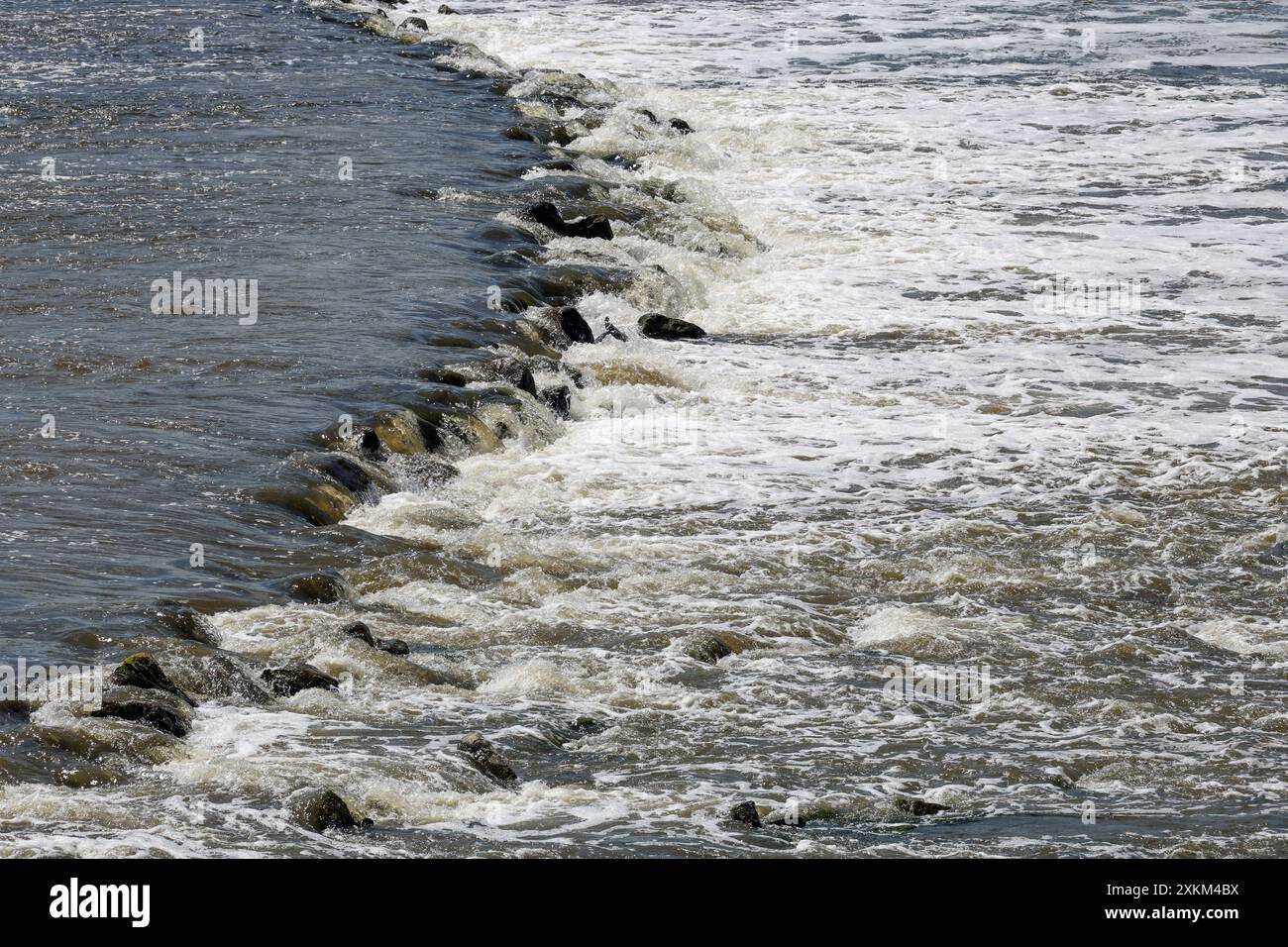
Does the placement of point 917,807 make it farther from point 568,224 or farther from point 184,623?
point 568,224

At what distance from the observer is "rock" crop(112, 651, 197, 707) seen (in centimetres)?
897

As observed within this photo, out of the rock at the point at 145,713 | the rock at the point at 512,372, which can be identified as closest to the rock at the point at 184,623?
the rock at the point at 145,713

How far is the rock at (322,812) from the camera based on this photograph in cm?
780

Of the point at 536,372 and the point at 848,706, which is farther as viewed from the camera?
the point at 536,372

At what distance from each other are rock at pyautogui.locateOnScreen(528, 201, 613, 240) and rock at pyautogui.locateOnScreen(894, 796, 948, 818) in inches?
518

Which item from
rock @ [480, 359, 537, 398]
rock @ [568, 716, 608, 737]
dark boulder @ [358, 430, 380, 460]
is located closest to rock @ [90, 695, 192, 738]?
rock @ [568, 716, 608, 737]

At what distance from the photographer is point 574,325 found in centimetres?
1712

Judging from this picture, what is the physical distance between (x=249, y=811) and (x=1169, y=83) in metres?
26.2

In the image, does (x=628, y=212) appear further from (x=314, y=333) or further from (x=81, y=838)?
(x=81, y=838)

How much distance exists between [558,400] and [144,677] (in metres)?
6.76

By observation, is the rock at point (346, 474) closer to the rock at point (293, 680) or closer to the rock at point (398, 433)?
the rock at point (398, 433)

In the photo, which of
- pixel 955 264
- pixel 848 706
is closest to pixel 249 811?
pixel 848 706

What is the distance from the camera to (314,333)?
15758 mm
